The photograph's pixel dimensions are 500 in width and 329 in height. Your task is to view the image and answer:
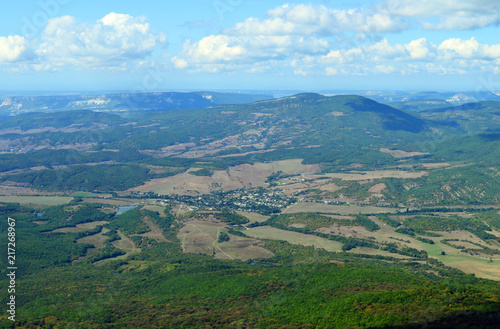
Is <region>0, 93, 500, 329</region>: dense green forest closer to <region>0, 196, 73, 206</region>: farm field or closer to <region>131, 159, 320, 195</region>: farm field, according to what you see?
<region>131, 159, 320, 195</region>: farm field

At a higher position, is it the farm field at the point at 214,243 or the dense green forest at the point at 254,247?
the dense green forest at the point at 254,247

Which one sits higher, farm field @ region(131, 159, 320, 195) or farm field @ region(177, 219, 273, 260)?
farm field @ region(131, 159, 320, 195)

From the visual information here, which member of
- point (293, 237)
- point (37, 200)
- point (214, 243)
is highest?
point (37, 200)

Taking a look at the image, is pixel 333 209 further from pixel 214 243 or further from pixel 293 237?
pixel 214 243

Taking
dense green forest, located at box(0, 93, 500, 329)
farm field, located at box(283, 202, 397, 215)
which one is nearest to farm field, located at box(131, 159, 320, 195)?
dense green forest, located at box(0, 93, 500, 329)

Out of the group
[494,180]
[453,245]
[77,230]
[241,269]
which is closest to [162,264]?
[241,269]

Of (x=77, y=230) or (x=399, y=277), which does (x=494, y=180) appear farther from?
(x=77, y=230)

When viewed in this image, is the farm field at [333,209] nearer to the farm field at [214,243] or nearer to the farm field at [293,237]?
the farm field at [293,237]

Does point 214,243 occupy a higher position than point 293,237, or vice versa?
point 293,237

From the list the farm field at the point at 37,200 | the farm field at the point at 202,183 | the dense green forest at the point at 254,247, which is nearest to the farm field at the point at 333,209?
the dense green forest at the point at 254,247

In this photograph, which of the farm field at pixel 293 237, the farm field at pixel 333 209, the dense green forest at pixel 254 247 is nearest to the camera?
the dense green forest at pixel 254 247

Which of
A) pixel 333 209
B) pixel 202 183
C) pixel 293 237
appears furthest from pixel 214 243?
pixel 202 183

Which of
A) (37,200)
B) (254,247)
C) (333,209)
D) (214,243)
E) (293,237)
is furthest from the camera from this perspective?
(37,200)

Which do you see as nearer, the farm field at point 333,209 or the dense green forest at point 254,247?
the dense green forest at point 254,247
